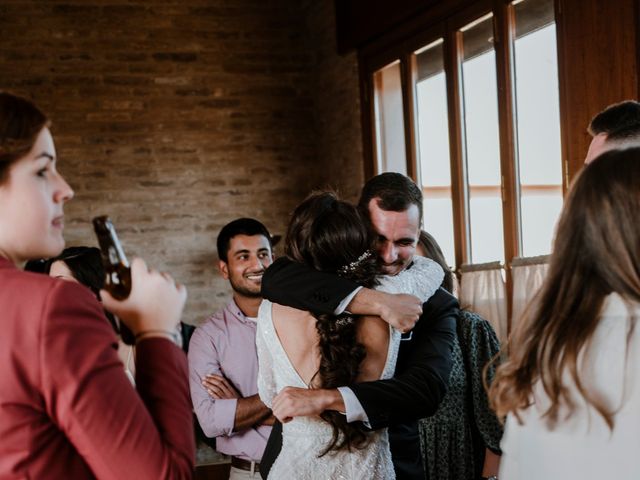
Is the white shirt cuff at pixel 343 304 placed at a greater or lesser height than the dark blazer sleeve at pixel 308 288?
lesser

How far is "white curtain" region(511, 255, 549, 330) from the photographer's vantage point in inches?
190

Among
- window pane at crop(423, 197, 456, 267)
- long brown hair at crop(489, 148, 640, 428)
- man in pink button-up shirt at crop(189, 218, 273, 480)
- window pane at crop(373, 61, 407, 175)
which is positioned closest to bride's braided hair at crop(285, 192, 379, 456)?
long brown hair at crop(489, 148, 640, 428)

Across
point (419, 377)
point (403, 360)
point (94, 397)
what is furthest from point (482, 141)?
point (94, 397)

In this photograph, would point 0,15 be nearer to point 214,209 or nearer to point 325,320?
point 214,209

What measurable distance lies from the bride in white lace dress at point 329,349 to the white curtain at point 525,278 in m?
2.81

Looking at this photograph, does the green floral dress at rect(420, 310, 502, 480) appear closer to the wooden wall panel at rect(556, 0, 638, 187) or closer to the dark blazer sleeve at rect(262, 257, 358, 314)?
the dark blazer sleeve at rect(262, 257, 358, 314)

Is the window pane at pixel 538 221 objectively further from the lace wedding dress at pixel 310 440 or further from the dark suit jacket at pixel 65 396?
the dark suit jacket at pixel 65 396

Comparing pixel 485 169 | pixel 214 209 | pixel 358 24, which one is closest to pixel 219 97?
pixel 214 209

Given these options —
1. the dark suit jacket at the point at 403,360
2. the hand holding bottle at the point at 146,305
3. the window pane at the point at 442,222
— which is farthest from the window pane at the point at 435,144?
the hand holding bottle at the point at 146,305

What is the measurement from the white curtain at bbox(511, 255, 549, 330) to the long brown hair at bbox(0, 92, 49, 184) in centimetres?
383

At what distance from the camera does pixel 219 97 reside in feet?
26.3

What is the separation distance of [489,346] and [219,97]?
5465 mm

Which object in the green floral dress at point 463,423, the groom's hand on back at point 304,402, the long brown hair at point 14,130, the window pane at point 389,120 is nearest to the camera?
the long brown hair at point 14,130

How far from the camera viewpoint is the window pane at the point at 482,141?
17.9 feet
